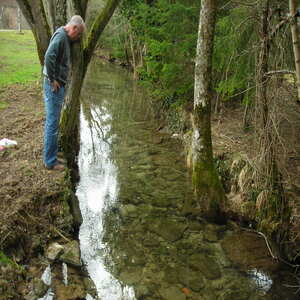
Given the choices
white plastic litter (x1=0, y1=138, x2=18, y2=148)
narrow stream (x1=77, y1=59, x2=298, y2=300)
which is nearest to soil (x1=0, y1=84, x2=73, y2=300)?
white plastic litter (x1=0, y1=138, x2=18, y2=148)

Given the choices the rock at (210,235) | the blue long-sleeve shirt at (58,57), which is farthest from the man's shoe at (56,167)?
the rock at (210,235)

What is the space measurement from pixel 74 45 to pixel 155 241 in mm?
4047

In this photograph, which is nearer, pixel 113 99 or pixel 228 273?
pixel 228 273

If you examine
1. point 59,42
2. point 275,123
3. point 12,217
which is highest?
point 59,42

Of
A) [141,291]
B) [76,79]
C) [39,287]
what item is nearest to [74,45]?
[76,79]

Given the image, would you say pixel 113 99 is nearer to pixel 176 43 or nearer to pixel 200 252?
pixel 176 43

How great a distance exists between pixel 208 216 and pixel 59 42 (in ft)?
13.6

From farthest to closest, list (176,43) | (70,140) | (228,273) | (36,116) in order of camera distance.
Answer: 1. (176,43)
2. (36,116)
3. (70,140)
4. (228,273)

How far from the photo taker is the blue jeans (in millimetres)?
6002

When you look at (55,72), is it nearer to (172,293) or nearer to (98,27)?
(98,27)

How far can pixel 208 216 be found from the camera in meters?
6.91

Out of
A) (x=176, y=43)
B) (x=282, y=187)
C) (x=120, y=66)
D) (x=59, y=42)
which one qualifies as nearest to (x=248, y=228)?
(x=282, y=187)

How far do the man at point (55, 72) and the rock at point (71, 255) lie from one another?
1651 mm

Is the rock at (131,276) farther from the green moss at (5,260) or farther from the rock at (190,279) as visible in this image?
the green moss at (5,260)
